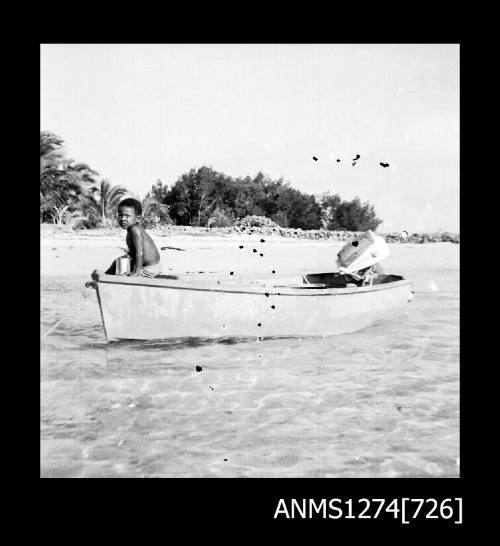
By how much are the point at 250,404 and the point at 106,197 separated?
125 inches

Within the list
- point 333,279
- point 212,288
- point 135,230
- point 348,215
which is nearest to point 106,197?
point 135,230

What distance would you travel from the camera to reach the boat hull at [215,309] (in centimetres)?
613

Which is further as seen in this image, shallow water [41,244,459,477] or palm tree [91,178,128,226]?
palm tree [91,178,128,226]

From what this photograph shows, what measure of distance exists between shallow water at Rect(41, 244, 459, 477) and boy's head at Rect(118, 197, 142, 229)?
1267mm

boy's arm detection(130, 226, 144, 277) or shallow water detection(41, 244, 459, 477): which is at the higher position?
boy's arm detection(130, 226, 144, 277)

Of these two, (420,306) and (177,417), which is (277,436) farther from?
(420,306)

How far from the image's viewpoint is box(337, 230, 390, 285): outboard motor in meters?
6.83

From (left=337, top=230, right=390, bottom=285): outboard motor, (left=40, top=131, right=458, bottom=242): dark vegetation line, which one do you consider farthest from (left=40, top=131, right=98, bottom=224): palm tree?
(left=337, top=230, right=390, bottom=285): outboard motor

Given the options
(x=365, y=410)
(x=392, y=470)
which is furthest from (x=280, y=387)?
(x=392, y=470)

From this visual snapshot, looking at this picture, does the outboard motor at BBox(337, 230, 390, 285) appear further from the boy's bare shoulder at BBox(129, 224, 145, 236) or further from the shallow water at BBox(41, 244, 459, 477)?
the boy's bare shoulder at BBox(129, 224, 145, 236)

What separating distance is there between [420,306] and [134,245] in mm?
4800

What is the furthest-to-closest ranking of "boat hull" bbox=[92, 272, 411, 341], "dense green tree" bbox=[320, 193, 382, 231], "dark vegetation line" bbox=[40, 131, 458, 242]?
1. "dense green tree" bbox=[320, 193, 382, 231]
2. "dark vegetation line" bbox=[40, 131, 458, 242]
3. "boat hull" bbox=[92, 272, 411, 341]

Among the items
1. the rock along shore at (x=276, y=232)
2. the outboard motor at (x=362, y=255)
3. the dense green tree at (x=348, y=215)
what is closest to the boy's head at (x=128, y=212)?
the rock along shore at (x=276, y=232)

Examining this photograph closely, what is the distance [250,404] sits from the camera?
5199 mm
